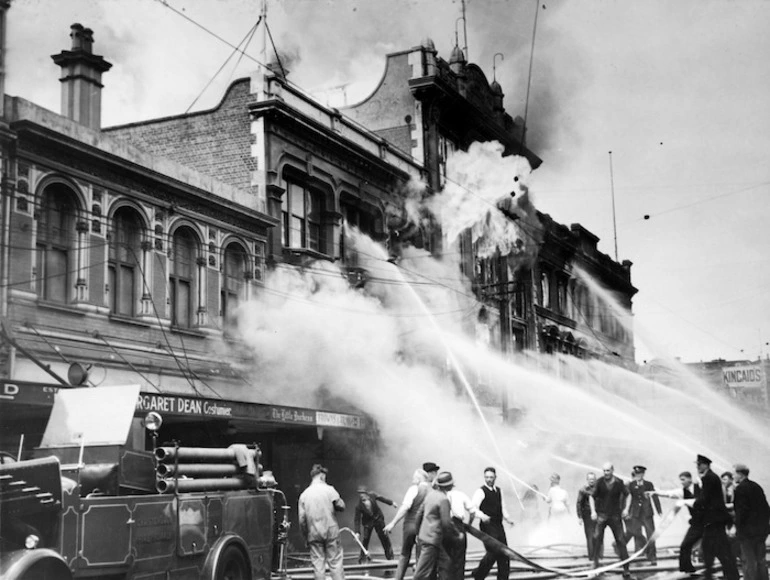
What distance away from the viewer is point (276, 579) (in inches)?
539

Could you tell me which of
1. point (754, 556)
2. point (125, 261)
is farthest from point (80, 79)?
point (754, 556)

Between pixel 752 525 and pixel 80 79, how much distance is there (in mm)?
15497

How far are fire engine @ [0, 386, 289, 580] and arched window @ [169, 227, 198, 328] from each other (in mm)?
9406

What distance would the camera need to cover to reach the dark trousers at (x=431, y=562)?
11.1m

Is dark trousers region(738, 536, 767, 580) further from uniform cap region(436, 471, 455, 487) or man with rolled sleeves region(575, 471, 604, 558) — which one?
man with rolled sleeves region(575, 471, 604, 558)

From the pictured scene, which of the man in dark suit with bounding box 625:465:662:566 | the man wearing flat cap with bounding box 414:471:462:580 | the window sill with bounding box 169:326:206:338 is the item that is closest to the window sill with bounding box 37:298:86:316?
the window sill with bounding box 169:326:206:338

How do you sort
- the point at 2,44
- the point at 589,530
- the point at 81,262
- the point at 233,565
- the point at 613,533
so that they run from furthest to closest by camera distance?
the point at 81,262
the point at 589,530
the point at 2,44
the point at 613,533
the point at 233,565

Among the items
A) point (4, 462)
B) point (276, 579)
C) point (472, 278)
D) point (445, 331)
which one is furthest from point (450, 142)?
point (4, 462)

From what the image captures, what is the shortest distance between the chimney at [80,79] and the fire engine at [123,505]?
36.0 feet

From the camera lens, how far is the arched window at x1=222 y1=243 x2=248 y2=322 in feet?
76.5

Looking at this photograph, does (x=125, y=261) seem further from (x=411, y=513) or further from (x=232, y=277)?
(x=411, y=513)

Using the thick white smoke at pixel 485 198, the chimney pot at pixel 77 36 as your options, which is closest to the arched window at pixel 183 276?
the chimney pot at pixel 77 36

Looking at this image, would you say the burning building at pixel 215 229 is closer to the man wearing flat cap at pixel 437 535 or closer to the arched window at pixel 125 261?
the arched window at pixel 125 261

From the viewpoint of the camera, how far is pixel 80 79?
21.0 metres
